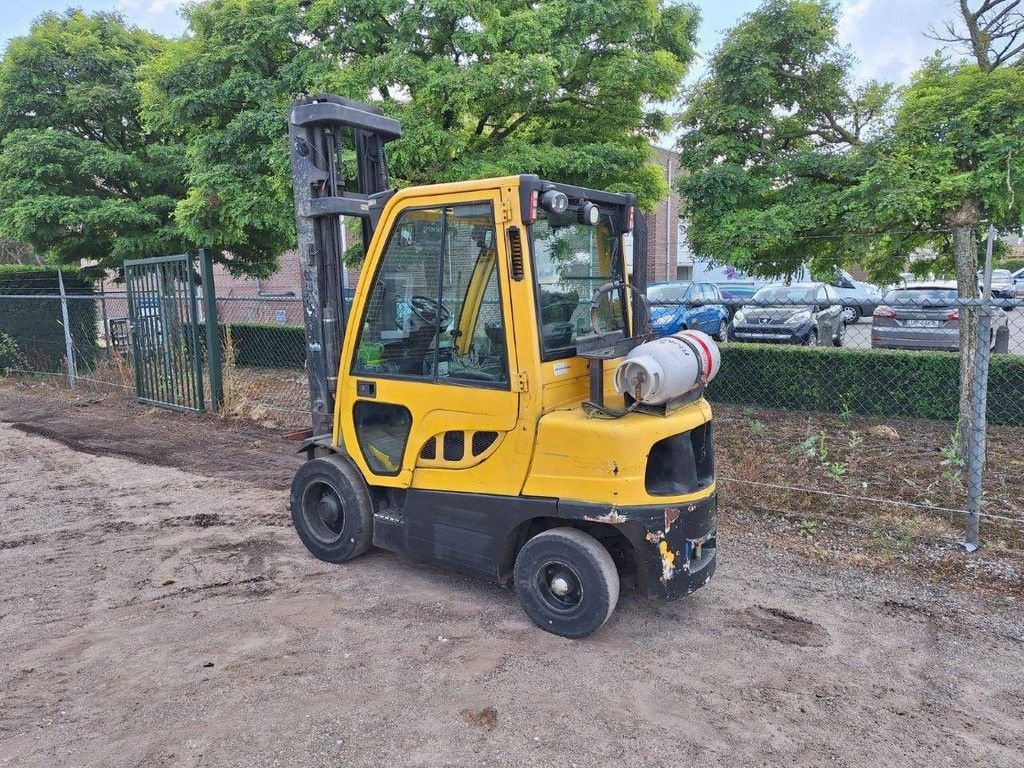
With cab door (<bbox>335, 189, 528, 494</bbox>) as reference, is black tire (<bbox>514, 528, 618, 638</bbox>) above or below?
below

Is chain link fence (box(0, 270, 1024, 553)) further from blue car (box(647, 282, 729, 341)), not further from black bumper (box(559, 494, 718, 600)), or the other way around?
black bumper (box(559, 494, 718, 600))

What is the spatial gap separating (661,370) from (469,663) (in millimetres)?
1677

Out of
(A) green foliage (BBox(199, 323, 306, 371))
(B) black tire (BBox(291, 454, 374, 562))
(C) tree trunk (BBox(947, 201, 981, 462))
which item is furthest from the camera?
(A) green foliage (BBox(199, 323, 306, 371))

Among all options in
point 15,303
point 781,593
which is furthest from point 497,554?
point 15,303

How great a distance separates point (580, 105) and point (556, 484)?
221 inches

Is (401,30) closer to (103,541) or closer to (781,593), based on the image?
(103,541)

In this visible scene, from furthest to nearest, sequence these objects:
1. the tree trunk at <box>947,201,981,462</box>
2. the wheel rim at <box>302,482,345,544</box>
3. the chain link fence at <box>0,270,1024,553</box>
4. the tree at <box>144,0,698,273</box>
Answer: the tree at <box>144,0,698,273</box>
the tree trunk at <box>947,201,981,462</box>
the chain link fence at <box>0,270,1024,553</box>
the wheel rim at <box>302,482,345,544</box>

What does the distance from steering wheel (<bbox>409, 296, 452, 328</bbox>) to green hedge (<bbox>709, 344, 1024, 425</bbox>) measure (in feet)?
17.5

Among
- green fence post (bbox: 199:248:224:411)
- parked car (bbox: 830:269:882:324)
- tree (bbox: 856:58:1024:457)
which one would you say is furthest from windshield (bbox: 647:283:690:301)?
tree (bbox: 856:58:1024:457)

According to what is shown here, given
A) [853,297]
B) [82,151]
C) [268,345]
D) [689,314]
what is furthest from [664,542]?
[853,297]

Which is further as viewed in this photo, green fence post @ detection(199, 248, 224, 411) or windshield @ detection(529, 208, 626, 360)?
green fence post @ detection(199, 248, 224, 411)

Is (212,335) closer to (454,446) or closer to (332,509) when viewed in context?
(332,509)

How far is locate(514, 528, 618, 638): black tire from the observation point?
3436 mm

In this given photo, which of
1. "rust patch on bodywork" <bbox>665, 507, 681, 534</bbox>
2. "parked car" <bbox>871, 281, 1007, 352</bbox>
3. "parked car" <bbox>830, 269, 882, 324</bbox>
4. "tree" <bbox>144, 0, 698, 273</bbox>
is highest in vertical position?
"tree" <bbox>144, 0, 698, 273</bbox>
